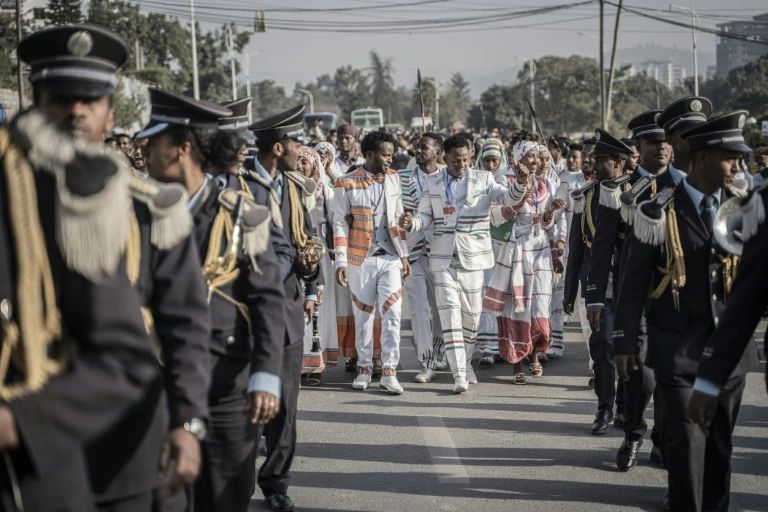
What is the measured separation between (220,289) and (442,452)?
11.7 feet

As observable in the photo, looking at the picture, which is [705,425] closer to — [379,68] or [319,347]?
[319,347]

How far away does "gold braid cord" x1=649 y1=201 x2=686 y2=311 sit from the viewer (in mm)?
5445

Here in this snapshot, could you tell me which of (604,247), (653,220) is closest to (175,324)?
(653,220)

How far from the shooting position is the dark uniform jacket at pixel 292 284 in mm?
6055

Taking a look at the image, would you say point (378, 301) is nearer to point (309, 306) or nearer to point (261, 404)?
point (309, 306)

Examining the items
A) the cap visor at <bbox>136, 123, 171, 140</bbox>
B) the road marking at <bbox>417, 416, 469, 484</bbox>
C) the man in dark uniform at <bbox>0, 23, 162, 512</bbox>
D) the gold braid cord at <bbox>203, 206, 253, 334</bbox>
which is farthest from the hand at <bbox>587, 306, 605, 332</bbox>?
the man in dark uniform at <bbox>0, 23, 162, 512</bbox>

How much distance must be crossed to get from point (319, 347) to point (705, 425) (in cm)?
636

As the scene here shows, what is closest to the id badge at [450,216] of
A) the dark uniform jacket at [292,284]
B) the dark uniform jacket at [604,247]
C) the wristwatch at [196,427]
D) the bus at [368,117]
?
the dark uniform jacket at [604,247]

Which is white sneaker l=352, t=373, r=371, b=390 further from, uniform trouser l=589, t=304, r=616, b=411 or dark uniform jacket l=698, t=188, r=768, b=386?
dark uniform jacket l=698, t=188, r=768, b=386

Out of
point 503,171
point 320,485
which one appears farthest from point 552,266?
point 320,485

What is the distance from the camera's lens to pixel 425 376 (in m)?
10.3

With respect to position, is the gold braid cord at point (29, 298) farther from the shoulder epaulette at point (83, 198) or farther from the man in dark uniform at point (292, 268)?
the man in dark uniform at point (292, 268)

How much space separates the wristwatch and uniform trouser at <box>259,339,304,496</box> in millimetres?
2963

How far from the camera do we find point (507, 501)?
648cm
